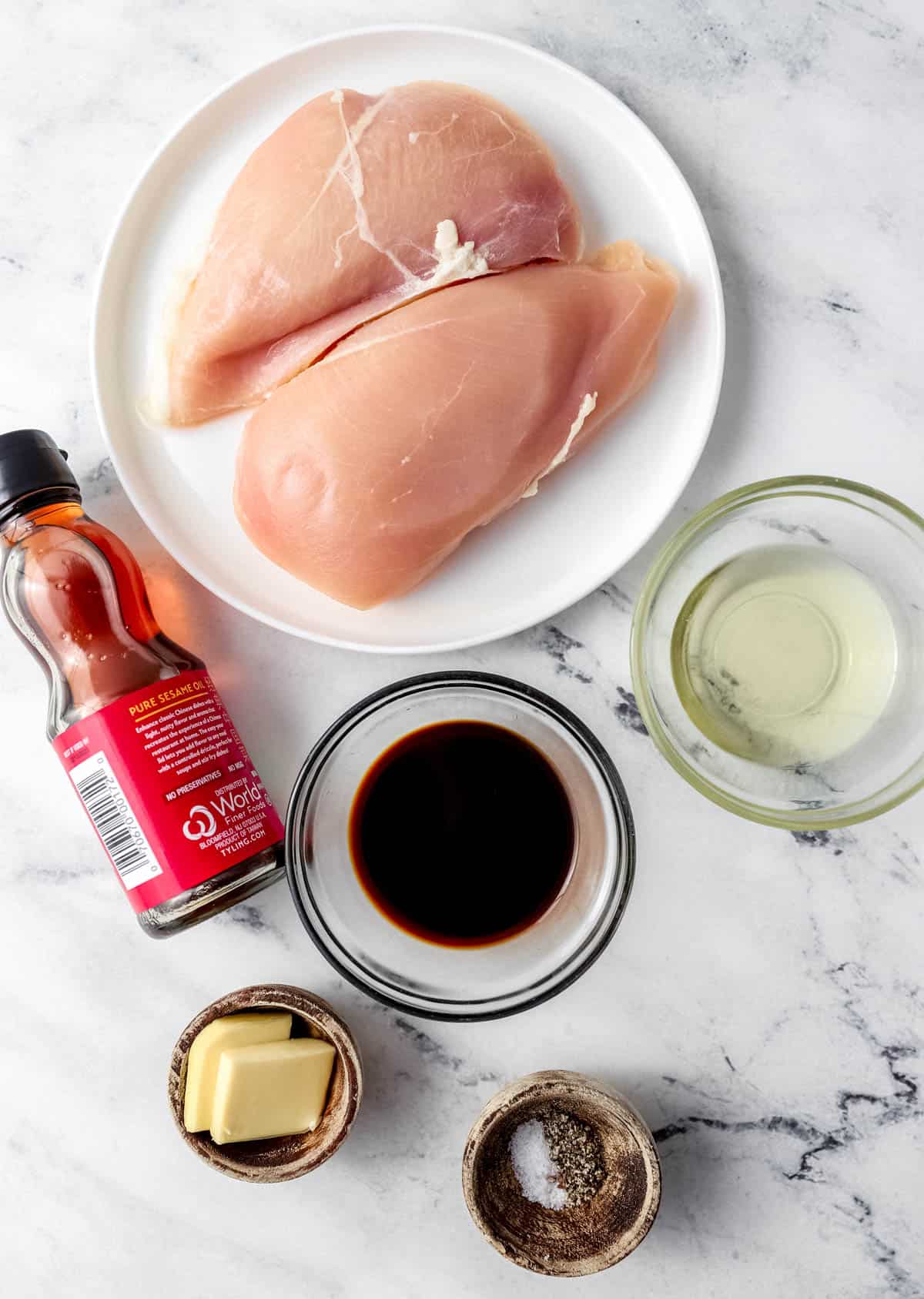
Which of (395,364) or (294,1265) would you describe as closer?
(395,364)

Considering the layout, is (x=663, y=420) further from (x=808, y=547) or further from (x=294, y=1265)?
(x=294, y=1265)

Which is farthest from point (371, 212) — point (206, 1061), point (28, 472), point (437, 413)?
point (206, 1061)

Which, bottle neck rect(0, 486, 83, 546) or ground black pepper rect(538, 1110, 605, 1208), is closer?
bottle neck rect(0, 486, 83, 546)

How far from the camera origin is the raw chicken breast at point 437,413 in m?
1.12

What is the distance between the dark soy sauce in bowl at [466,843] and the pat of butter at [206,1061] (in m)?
0.22

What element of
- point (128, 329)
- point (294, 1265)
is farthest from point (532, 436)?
point (294, 1265)

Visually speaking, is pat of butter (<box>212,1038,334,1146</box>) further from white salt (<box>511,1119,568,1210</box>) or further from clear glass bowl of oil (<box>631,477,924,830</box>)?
clear glass bowl of oil (<box>631,477,924,830</box>)

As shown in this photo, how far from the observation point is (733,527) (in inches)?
45.4

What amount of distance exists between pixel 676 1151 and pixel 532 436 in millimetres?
956

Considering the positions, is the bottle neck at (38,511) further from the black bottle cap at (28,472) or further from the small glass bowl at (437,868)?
the small glass bowl at (437,868)

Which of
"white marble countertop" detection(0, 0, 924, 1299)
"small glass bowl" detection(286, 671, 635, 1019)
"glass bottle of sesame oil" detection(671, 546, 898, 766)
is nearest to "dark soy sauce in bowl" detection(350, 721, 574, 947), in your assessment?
"small glass bowl" detection(286, 671, 635, 1019)

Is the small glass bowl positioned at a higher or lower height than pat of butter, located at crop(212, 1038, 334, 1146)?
higher

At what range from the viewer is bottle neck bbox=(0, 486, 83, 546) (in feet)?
3.49

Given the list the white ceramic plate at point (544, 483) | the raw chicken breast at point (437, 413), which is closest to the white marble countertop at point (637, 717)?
the white ceramic plate at point (544, 483)
